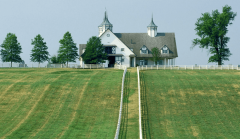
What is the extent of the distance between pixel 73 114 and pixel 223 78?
2827cm

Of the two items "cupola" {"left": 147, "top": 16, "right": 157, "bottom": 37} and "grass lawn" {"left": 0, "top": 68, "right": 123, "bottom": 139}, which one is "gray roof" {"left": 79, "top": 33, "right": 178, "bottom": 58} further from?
"grass lawn" {"left": 0, "top": 68, "right": 123, "bottom": 139}

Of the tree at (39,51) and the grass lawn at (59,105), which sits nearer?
the grass lawn at (59,105)

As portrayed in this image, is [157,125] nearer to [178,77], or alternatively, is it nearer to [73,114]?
[73,114]

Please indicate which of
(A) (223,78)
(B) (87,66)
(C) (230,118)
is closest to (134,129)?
(C) (230,118)

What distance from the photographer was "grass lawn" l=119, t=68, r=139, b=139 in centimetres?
3181

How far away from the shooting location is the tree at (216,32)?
79.2m

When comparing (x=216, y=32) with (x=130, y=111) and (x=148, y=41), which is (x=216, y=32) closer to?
(x=148, y=41)

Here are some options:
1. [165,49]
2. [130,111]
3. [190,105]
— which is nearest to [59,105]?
[130,111]

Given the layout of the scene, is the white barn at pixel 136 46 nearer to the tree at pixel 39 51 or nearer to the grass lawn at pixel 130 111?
the tree at pixel 39 51

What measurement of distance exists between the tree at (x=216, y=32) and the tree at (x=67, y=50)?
30.7 meters

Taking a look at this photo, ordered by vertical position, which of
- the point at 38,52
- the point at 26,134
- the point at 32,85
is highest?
the point at 38,52

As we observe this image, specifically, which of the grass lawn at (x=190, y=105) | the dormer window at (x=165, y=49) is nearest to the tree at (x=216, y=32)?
the dormer window at (x=165, y=49)

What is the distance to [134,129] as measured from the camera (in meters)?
33.2

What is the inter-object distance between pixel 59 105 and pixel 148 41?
50.7 metres
